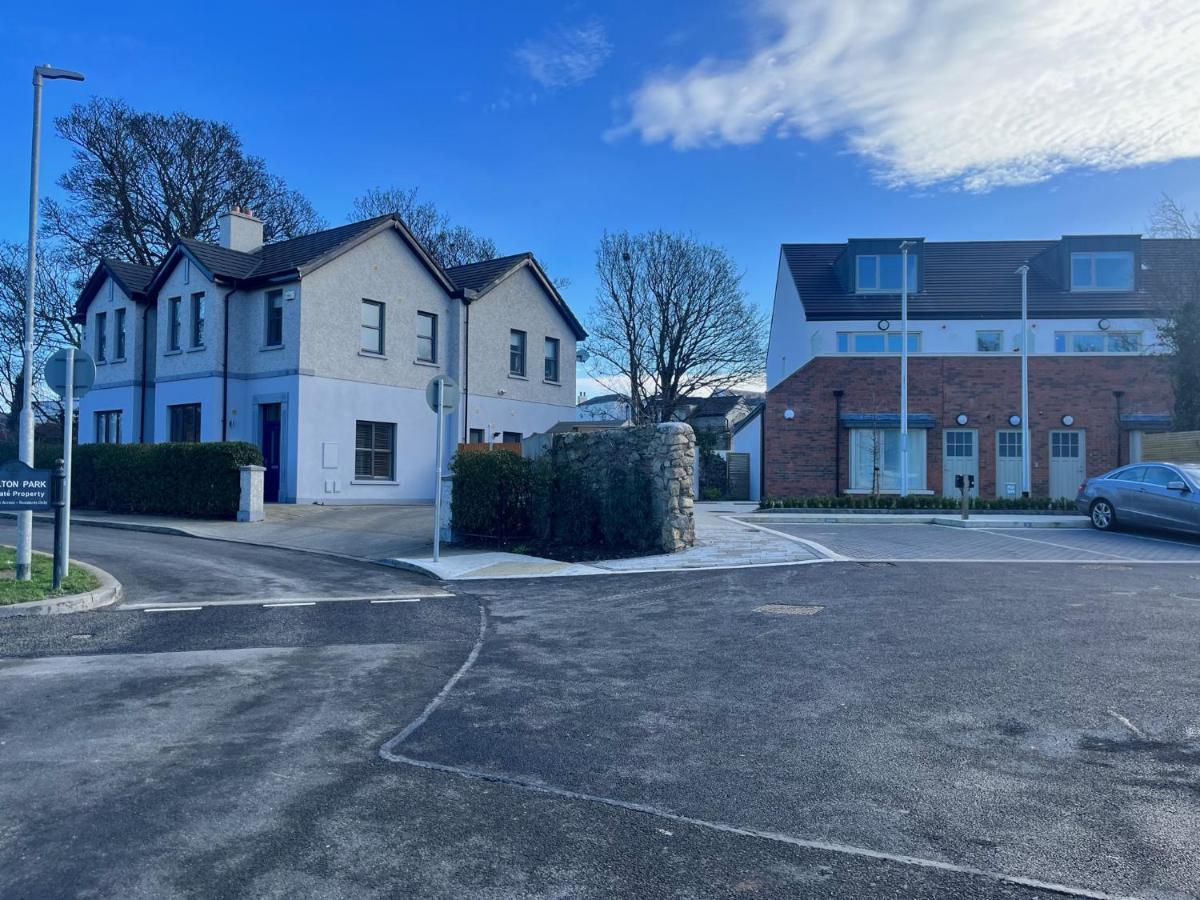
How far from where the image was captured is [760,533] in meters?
17.5

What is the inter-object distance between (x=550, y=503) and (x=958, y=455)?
1679 cm

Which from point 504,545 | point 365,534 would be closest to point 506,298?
point 365,534

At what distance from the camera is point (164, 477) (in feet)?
70.1

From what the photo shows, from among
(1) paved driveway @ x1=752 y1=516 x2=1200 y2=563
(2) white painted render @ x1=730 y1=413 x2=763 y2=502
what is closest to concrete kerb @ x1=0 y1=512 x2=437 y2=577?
(1) paved driveway @ x1=752 y1=516 x2=1200 y2=563

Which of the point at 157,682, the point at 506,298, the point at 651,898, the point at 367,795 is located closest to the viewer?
the point at 651,898

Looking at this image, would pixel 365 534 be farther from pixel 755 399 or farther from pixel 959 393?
pixel 755 399

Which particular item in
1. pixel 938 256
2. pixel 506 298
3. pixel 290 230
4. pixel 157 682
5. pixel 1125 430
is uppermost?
pixel 290 230

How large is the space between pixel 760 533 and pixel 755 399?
164 feet

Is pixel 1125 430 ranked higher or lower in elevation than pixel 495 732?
higher

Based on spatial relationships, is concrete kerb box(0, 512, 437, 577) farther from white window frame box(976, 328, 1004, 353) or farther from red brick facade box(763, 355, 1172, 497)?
white window frame box(976, 328, 1004, 353)

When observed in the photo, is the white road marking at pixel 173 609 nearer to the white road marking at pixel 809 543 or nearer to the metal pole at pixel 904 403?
the white road marking at pixel 809 543

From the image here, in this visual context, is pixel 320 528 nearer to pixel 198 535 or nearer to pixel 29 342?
pixel 198 535

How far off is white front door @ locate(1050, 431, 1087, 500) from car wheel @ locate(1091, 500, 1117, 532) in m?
9.94

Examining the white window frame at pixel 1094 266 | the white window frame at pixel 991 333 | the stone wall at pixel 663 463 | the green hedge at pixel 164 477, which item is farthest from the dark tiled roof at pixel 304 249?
the white window frame at pixel 1094 266
